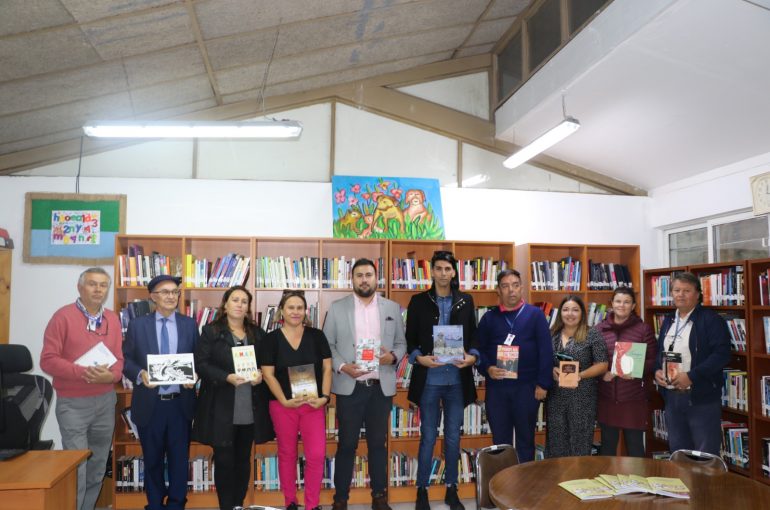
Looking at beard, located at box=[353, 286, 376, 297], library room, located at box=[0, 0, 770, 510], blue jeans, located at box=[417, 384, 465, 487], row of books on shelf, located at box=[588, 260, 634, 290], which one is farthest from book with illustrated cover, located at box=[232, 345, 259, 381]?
row of books on shelf, located at box=[588, 260, 634, 290]

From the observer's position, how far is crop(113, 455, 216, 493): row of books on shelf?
4.68 meters

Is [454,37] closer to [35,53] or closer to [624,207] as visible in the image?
[624,207]

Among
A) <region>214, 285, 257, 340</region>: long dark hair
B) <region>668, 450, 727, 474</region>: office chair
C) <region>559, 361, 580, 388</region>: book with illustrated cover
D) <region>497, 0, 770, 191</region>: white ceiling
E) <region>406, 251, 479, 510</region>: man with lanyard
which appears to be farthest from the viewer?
<region>406, 251, 479, 510</region>: man with lanyard

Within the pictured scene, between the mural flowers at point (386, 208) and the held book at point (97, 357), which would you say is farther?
the mural flowers at point (386, 208)

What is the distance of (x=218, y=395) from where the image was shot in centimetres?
380

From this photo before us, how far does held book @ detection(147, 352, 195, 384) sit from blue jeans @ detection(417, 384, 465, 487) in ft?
5.65

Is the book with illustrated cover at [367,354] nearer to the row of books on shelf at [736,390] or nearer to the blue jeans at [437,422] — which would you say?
the blue jeans at [437,422]

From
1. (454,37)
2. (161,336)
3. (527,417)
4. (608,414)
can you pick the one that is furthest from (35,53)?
(608,414)

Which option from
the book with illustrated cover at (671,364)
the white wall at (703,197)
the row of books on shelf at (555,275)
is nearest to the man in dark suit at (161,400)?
the row of books on shelf at (555,275)

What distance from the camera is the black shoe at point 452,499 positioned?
4430 millimetres

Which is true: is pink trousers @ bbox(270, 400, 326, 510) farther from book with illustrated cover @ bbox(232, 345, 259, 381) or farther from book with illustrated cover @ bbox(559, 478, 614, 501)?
book with illustrated cover @ bbox(559, 478, 614, 501)

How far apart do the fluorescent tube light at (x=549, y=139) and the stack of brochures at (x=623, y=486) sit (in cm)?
265

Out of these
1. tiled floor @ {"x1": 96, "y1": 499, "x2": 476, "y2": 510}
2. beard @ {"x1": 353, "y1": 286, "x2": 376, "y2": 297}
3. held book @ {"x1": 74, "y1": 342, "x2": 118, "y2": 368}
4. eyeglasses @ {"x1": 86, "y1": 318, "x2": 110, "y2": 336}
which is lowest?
tiled floor @ {"x1": 96, "y1": 499, "x2": 476, "y2": 510}

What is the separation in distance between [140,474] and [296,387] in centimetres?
190
